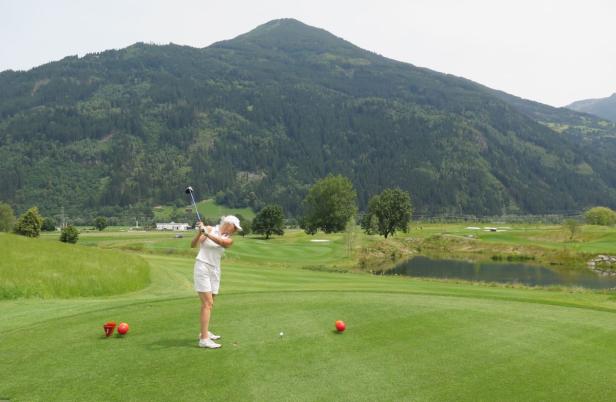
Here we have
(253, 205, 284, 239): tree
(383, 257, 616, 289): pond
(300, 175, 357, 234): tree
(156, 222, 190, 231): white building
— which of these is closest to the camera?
(383, 257, 616, 289): pond

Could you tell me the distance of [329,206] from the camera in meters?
112

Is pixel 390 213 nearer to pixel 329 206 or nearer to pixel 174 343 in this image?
pixel 329 206

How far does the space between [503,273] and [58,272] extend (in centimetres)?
5074

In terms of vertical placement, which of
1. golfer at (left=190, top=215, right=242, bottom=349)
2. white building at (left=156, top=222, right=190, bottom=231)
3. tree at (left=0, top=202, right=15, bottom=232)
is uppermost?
golfer at (left=190, top=215, right=242, bottom=349)

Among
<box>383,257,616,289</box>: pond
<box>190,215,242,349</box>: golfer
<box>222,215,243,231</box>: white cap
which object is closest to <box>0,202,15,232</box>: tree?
<box>383,257,616,289</box>: pond

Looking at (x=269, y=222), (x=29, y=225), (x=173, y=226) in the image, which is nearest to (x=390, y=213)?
(x=269, y=222)

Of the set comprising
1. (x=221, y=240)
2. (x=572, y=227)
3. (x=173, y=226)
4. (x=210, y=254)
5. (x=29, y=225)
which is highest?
(x=221, y=240)

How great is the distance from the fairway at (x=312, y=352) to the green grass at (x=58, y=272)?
13.6 feet

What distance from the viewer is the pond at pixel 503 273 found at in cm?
5119

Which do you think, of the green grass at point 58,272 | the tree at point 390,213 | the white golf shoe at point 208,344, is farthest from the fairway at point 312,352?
the tree at point 390,213

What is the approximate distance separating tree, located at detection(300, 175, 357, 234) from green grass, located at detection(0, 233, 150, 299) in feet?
284

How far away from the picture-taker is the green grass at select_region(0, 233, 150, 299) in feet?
63.3

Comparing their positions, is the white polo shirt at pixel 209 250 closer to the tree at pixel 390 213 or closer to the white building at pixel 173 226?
the tree at pixel 390 213

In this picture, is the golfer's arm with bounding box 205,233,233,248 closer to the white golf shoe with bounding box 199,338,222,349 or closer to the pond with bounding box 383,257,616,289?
the white golf shoe with bounding box 199,338,222,349
